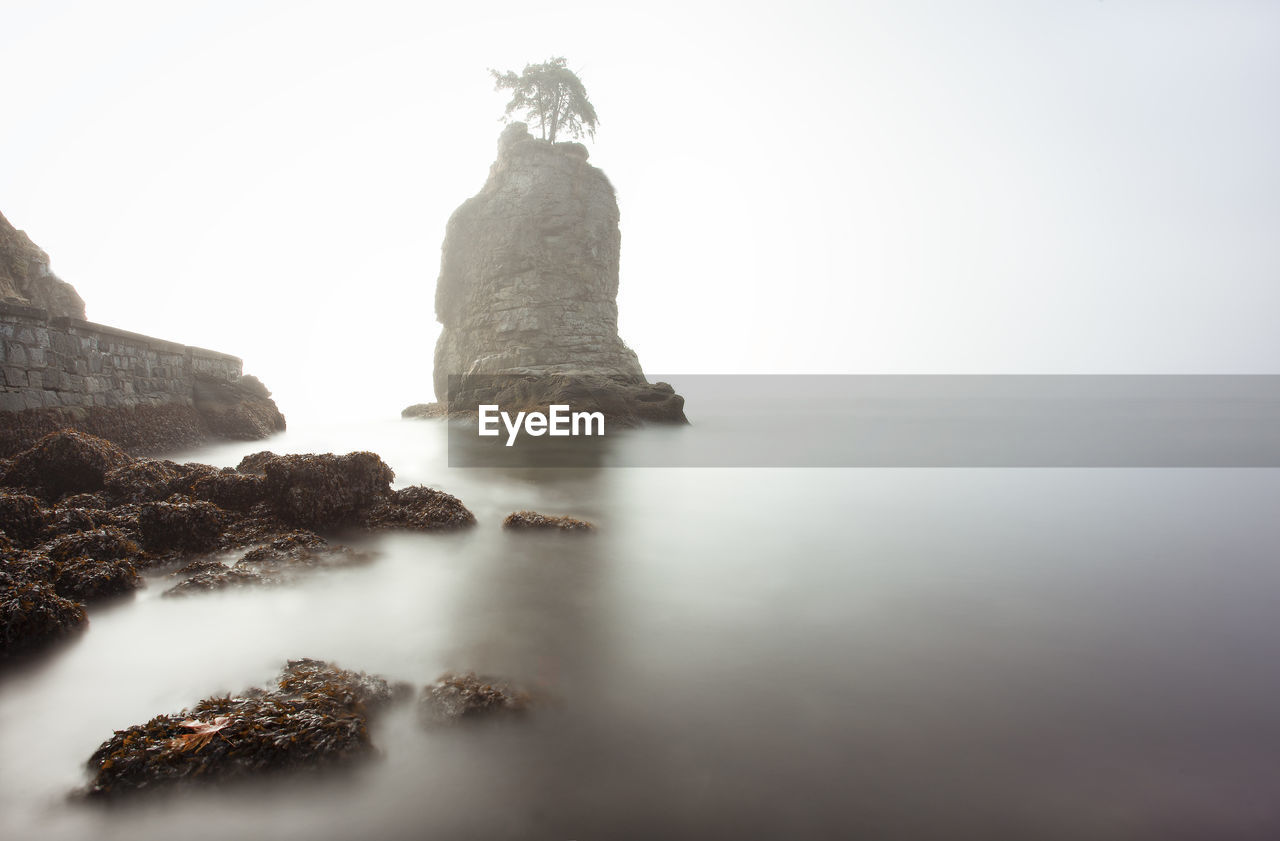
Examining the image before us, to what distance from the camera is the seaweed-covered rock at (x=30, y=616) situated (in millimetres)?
2678

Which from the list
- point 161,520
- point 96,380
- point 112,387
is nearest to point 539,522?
point 161,520

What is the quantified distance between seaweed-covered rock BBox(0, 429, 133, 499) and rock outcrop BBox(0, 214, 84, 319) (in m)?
4.80

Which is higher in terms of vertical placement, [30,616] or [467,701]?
[30,616]

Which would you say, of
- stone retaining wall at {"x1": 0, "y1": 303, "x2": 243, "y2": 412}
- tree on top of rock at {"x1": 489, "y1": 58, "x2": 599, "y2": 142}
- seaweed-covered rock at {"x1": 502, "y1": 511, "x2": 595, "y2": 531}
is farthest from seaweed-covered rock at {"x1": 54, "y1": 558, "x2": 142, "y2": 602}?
tree on top of rock at {"x1": 489, "y1": 58, "x2": 599, "y2": 142}

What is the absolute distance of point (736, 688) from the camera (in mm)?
2768

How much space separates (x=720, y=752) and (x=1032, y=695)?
1.72 m

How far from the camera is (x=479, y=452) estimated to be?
12.8 meters

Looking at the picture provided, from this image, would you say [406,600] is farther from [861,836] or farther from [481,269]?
[481,269]

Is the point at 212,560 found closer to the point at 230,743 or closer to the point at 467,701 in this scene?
the point at 230,743

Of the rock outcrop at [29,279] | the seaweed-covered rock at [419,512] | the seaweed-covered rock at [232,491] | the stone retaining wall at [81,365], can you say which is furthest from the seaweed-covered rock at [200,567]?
the rock outcrop at [29,279]

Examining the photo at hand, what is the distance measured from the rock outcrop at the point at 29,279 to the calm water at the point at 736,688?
8562 millimetres

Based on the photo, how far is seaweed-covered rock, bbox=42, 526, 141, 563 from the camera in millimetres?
3584

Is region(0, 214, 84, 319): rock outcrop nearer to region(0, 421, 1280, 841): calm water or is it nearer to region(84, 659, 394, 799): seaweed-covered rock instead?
region(0, 421, 1280, 841): calm water

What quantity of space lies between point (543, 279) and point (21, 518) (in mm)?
18848
